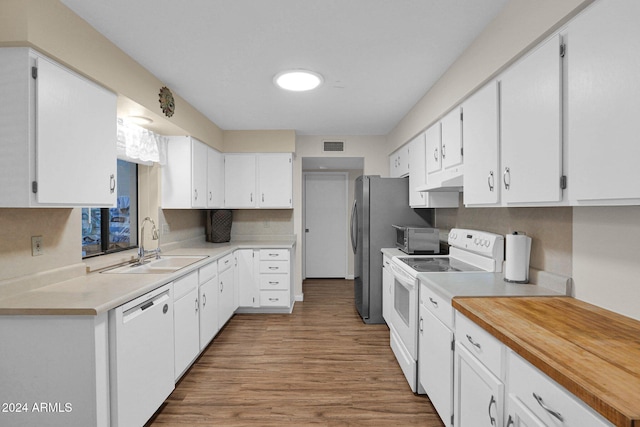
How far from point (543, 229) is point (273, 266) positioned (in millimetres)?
2896

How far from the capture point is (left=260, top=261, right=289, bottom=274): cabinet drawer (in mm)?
3844

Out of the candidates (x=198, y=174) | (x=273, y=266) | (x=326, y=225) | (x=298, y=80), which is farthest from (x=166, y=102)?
(x=326, y=225)

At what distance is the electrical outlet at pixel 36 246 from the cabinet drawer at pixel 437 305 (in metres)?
2.36

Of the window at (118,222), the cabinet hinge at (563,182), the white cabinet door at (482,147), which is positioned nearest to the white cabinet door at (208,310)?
the window at (118,222)

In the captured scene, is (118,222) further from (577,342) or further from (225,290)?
(577,342)

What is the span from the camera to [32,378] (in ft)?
4.59

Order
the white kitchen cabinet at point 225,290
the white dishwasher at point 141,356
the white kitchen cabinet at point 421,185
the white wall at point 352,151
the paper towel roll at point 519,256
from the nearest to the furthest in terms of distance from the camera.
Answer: the white dishwasher at point 141,356 → the paper towel roll at point 519,256 → the white kitchen cabinet at point 421,185 → the white kitchen cabinet at point 225,290 → the white wall at point 352,151

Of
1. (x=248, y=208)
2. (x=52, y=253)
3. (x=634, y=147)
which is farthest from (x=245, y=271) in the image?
(x=634, y=147)

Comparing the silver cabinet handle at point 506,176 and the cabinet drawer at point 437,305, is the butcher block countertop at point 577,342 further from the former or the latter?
the silver cabinet handle at point 506,176

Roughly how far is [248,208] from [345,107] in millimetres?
1973

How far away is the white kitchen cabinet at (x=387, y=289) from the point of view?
3.03m

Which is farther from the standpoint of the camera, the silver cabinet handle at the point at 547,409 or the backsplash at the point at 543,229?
the backsplash at the point at 543,229

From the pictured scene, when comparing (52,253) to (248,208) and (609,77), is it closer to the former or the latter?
(248,208)

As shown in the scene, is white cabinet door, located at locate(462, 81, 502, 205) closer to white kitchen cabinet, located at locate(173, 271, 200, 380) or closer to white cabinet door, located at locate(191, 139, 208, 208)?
white kitchen cabinet, located at locate(173, 271, 200, 380)
